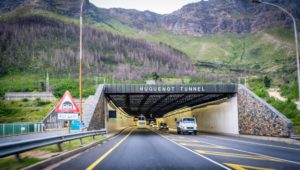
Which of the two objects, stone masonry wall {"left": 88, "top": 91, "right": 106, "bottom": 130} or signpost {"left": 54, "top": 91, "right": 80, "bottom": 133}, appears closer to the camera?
signpost {"left": 54, "top": 91, "right": 80, "bottom": 133}

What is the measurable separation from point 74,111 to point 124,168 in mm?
7645

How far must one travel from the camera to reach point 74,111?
1727 cm

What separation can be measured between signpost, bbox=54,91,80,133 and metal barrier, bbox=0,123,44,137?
2608cm

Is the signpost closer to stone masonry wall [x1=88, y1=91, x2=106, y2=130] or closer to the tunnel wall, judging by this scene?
stone masonry wall [x1=88, y1=91, x2=106, y2=130]

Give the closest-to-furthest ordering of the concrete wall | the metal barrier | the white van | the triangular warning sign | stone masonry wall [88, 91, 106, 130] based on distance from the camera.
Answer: the triangular warning sign < stone masonry wall [88, 91, 106, 130] < the concrete wall < the metal barrier < the white van

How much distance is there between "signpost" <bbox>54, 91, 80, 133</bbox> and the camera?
16.9 meters

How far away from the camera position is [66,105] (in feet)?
56.1

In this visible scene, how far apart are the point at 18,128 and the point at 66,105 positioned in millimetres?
31542

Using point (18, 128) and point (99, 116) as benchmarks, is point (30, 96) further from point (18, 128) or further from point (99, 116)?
point (99, 116)

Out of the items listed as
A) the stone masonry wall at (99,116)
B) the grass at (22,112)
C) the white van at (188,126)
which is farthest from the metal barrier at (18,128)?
→ the grass at (22,112)

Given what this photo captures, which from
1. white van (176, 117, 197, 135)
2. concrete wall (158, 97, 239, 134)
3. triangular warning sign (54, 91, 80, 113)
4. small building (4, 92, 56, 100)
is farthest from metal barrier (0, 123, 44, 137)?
small building (4, 92, 56, 100)

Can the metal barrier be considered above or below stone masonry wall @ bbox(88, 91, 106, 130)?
below

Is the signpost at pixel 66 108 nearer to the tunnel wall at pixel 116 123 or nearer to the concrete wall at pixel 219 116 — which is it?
the concrete wall at pixel 219 116

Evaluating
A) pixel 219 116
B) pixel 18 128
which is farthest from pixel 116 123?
pixel 219 116
